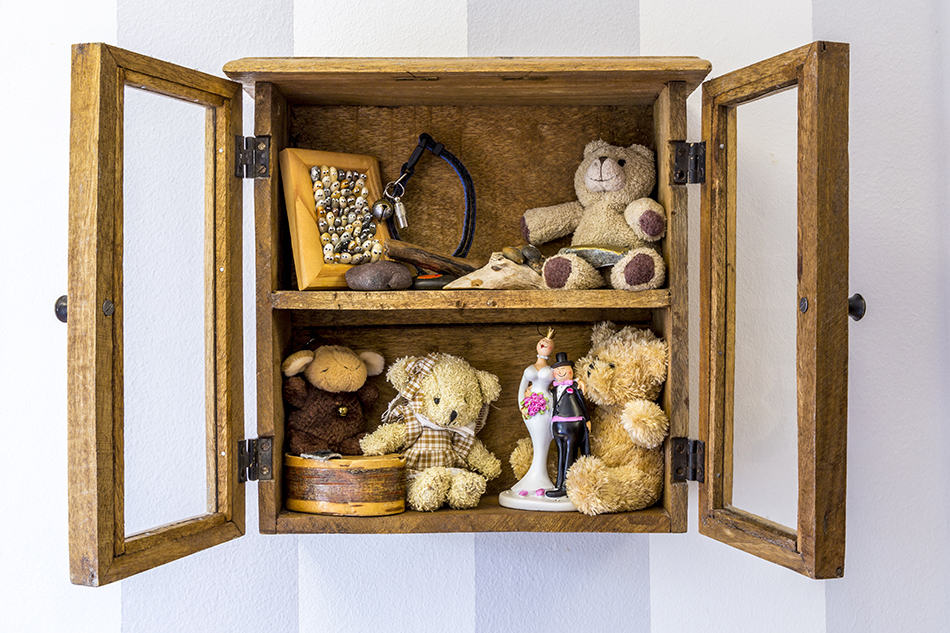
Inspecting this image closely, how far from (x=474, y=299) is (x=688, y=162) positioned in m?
0.33

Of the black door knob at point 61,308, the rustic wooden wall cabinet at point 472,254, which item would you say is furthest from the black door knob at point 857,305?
the black door knob at point 61,308

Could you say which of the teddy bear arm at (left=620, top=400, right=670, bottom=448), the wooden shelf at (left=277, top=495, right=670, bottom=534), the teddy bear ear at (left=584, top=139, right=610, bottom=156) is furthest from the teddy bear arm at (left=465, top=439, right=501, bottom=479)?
the teddy bear ear at (left=584, top=139, right=610, bottom=156)

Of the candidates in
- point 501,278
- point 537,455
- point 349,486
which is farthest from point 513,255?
point 349,486

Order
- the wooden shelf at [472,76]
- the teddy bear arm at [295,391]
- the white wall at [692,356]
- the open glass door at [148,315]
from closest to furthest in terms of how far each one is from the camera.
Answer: the open glass door at [148,315], the wooden shelf at [472,76], the teddy bear arm at [295,391], the white wall at [692,356]

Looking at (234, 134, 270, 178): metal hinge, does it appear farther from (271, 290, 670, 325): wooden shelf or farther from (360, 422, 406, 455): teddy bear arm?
(360, 422, 406, 455): teddy bear arm

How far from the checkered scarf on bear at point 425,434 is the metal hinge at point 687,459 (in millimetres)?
282

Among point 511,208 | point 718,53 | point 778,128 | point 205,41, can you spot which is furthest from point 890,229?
point 205,41

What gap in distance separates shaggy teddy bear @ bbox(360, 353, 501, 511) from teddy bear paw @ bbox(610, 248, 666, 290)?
24cm

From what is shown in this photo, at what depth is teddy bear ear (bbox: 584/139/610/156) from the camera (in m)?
1.20

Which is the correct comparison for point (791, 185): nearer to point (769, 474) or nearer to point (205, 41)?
point (769, 474)

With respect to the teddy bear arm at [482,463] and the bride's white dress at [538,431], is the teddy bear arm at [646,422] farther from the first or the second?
the teddy bear arm at [482,463]

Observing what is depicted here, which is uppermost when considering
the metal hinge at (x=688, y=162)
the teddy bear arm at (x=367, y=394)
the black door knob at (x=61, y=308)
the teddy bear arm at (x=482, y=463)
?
the metal hinge at (x=688, y=162)

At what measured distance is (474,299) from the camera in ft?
3.52

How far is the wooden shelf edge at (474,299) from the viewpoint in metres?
1.07
